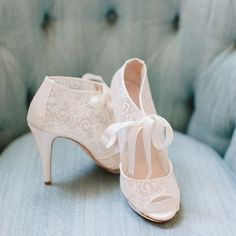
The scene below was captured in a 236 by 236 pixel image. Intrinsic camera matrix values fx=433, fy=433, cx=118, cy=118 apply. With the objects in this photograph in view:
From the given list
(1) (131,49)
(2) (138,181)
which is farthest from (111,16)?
(2) (138,181)

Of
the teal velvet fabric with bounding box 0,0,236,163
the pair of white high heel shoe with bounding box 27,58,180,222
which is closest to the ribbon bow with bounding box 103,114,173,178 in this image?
the pair of white high heel shoe with bounding box 27,58,180,222

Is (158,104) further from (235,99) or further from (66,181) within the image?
(66,181)

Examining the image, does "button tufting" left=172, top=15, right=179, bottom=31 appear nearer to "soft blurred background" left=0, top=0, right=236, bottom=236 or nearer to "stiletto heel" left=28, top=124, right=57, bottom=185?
"soft blurred background" left=0, top=0, right=236, bottom=236

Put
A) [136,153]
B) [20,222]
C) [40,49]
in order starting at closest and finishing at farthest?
[20,222], [136,153], [40,49]

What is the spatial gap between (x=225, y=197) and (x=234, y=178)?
0.22 feet

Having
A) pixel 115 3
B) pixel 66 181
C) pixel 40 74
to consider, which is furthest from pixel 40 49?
pixel 66 181

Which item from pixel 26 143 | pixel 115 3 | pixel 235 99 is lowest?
pixel 26 143

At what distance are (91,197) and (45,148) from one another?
0.11m

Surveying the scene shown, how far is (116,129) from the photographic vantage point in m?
0.62

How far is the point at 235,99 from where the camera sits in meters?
0.73

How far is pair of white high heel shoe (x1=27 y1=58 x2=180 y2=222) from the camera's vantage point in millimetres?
599

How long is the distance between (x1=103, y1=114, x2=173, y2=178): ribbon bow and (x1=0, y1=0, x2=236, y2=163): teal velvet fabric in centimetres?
19

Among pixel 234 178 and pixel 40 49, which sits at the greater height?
pixel 40 49

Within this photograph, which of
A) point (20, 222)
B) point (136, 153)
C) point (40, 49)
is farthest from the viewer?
point (40, 49)
